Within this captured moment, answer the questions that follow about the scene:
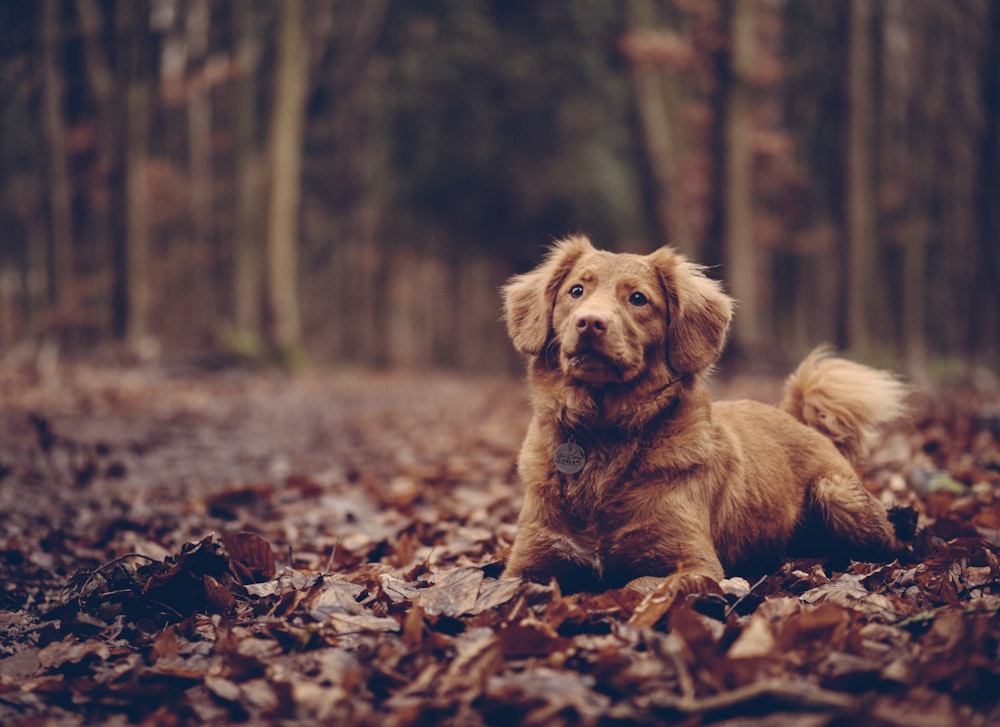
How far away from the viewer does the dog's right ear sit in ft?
13.9

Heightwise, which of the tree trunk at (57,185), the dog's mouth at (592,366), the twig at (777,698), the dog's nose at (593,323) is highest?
the tree trunk at (57,185)

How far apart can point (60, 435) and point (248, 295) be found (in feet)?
49.3

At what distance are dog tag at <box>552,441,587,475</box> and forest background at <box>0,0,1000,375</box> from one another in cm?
679

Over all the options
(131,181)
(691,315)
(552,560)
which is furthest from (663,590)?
(131,181)

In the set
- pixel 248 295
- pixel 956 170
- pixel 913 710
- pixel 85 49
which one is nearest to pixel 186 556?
pixel 913 710

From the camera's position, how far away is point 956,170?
28250 millimetres

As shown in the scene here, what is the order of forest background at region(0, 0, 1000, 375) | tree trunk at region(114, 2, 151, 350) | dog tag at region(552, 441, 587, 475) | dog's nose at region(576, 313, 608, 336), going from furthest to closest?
tree trunk at region(114, 2, 151, 350) → forest background at region(0, 0, 1000, 375) → dog tag at region(552, 441, 587, 475) → dog's nose at region(576, 313, 608, 336)

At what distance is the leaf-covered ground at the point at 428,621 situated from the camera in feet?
8.59

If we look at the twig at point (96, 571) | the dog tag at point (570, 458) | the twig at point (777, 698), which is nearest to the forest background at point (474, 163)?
the dog tag at point (570, 458)

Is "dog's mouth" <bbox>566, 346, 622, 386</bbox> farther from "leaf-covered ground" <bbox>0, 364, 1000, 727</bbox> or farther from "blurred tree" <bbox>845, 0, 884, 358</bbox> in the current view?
"blurred tree" <bbox>845, 0, 884, 358</bbox>

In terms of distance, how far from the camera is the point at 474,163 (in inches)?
1010

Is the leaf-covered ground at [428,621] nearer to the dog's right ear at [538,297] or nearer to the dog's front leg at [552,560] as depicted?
the dog's front leg at [552,560]

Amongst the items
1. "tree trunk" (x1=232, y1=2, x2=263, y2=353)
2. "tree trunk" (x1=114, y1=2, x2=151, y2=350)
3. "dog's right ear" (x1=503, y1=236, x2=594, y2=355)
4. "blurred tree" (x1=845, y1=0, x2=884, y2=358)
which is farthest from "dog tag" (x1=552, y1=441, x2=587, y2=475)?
"tree trunk" (x1=232, y1=2, x2=263, y2=353)

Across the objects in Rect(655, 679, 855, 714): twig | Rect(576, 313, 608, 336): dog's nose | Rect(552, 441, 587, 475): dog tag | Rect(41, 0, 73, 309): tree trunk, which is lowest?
Rect(655, 679, 855, 714): twig
